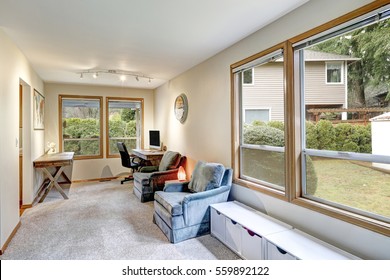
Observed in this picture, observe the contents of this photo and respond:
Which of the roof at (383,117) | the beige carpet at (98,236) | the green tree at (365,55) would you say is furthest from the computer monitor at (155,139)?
the roof at (383,117)

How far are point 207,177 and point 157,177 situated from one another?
4.88 ft

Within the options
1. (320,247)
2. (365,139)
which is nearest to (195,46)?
(365,139)

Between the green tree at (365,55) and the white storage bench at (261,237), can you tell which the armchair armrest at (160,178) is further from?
the green tree at (365,55)

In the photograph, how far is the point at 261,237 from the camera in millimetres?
2094

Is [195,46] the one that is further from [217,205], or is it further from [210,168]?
[217,205]

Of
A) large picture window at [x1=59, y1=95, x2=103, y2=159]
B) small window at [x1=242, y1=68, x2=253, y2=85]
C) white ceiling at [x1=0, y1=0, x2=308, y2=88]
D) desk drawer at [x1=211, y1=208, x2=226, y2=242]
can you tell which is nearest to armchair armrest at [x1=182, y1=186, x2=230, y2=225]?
desk drawer at [x1=211, y1=208, x2=226, y2=242]

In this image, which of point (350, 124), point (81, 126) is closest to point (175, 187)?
point (350, 124)

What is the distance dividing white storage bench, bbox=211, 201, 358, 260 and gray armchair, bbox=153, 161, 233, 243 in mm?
134

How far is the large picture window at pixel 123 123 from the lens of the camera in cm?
630

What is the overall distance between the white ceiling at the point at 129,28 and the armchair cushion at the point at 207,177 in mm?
1706

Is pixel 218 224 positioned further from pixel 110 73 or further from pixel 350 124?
pixel 110 73

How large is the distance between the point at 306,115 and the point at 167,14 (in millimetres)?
1757

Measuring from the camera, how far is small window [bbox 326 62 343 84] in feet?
6.90

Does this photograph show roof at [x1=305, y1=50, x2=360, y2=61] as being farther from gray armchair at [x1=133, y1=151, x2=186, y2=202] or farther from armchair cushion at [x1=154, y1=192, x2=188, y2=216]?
gray armchair at [x1=133, y1=151, x2=186, y2=202]
